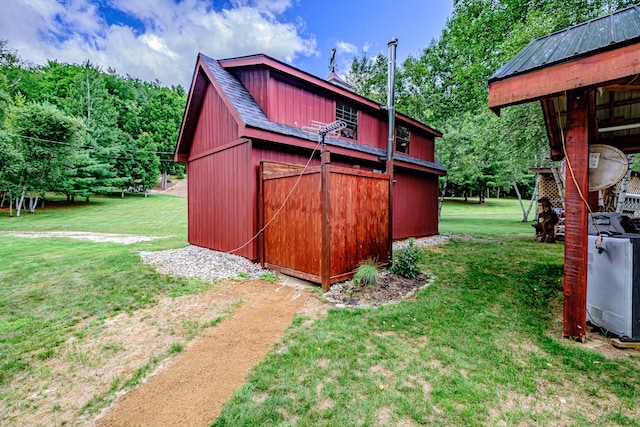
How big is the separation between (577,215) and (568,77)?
4.58 ft

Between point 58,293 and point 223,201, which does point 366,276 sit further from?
point 58,293

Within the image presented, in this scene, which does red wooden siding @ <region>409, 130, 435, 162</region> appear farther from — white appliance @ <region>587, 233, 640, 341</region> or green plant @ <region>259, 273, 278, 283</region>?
white appliance @ <region>587, 233, 640, 341</region>

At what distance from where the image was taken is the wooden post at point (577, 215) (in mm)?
2758

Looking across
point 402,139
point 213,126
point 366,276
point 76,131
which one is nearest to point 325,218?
point 366,276

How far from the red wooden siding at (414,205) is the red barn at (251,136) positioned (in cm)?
7

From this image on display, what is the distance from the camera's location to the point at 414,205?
34.1 ft

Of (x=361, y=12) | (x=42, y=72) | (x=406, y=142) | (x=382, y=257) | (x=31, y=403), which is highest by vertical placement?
(x=42, y=72)

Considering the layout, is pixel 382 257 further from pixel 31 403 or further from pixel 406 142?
pixel 406 142

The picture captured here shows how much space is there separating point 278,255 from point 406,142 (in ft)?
26.2

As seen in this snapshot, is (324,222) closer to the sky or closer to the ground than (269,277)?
closer to the sky

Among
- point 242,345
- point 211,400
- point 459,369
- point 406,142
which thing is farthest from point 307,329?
point 406,142

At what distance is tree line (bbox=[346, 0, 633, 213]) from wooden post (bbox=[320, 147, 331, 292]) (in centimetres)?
404

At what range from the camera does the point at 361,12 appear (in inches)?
556

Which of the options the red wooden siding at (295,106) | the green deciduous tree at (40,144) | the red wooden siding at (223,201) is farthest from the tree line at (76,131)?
the red wooden siding at (295,106)
